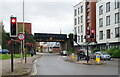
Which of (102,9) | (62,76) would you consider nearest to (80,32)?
(102,9)

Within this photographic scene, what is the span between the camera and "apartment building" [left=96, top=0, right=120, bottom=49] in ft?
146

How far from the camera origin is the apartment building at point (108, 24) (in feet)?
146

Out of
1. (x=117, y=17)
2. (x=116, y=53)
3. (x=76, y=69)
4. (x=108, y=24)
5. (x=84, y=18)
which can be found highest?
(x=84, y=18)

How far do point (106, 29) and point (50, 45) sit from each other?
66.3 m

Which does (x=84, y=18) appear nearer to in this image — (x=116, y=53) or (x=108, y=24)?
(x=108, y=24)

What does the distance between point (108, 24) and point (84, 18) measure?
15.7 m

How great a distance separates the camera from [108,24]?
48781 millimetres

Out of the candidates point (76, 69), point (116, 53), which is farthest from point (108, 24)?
point (76, 69)

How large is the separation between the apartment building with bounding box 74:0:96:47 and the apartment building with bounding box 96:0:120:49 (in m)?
4.89

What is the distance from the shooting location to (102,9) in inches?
2061

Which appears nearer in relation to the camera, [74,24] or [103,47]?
[103,47]

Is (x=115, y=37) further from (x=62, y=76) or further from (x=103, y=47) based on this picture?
(x=62, y=76)

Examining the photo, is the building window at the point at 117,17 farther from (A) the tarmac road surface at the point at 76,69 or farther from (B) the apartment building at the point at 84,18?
(A) the tarmac road surface at the point at 76,69

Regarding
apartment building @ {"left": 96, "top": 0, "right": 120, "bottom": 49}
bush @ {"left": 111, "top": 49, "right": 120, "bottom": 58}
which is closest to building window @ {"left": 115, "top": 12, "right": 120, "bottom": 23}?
apartment building @ {"left": 96, "top": 0, "right": 120, "bottom": 49}
